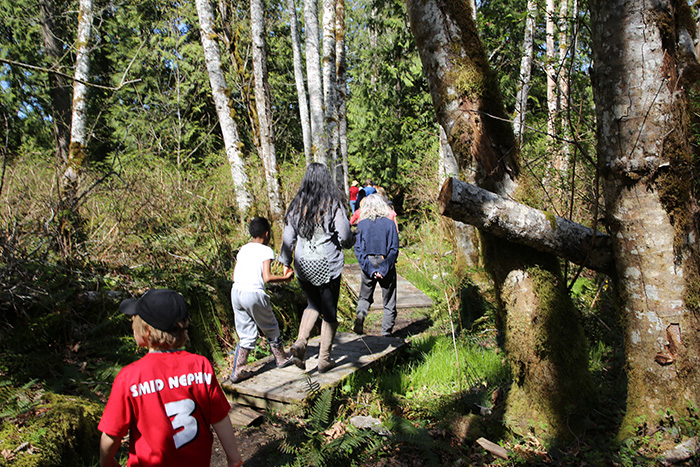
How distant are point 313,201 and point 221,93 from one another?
5.17m

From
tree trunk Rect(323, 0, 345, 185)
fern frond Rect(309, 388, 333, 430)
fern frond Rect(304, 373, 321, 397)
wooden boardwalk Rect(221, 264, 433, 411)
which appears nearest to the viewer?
fern frond Rect(309, 388, 333, 430)

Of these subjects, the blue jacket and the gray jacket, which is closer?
the gray jacket

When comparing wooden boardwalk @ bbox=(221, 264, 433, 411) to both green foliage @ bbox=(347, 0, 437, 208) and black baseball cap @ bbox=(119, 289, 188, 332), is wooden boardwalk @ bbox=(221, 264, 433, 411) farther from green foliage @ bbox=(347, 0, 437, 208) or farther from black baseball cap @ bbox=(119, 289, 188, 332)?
green foliage @ bbox=(347, 0, 437, 208)

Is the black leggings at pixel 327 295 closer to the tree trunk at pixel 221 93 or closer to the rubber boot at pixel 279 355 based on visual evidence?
the rubber boot at pixel 279 355

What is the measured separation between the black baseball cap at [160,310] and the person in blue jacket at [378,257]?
425cm

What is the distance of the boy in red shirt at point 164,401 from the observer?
80.8 inches

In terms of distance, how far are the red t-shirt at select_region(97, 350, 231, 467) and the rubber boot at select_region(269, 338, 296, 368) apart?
8.53 ft

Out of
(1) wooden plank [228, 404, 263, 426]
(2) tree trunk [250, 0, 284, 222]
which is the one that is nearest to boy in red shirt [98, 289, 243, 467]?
(1) wooden plank [228, 404, 263, 426]

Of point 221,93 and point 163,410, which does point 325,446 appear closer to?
point 163,410

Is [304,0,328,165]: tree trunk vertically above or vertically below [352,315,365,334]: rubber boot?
above

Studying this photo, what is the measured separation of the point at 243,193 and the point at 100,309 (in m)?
3.92

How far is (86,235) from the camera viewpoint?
6.12 meters

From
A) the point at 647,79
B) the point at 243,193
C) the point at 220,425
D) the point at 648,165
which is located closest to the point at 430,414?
the point at 220,425

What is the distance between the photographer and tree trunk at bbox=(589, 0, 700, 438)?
2.66m
